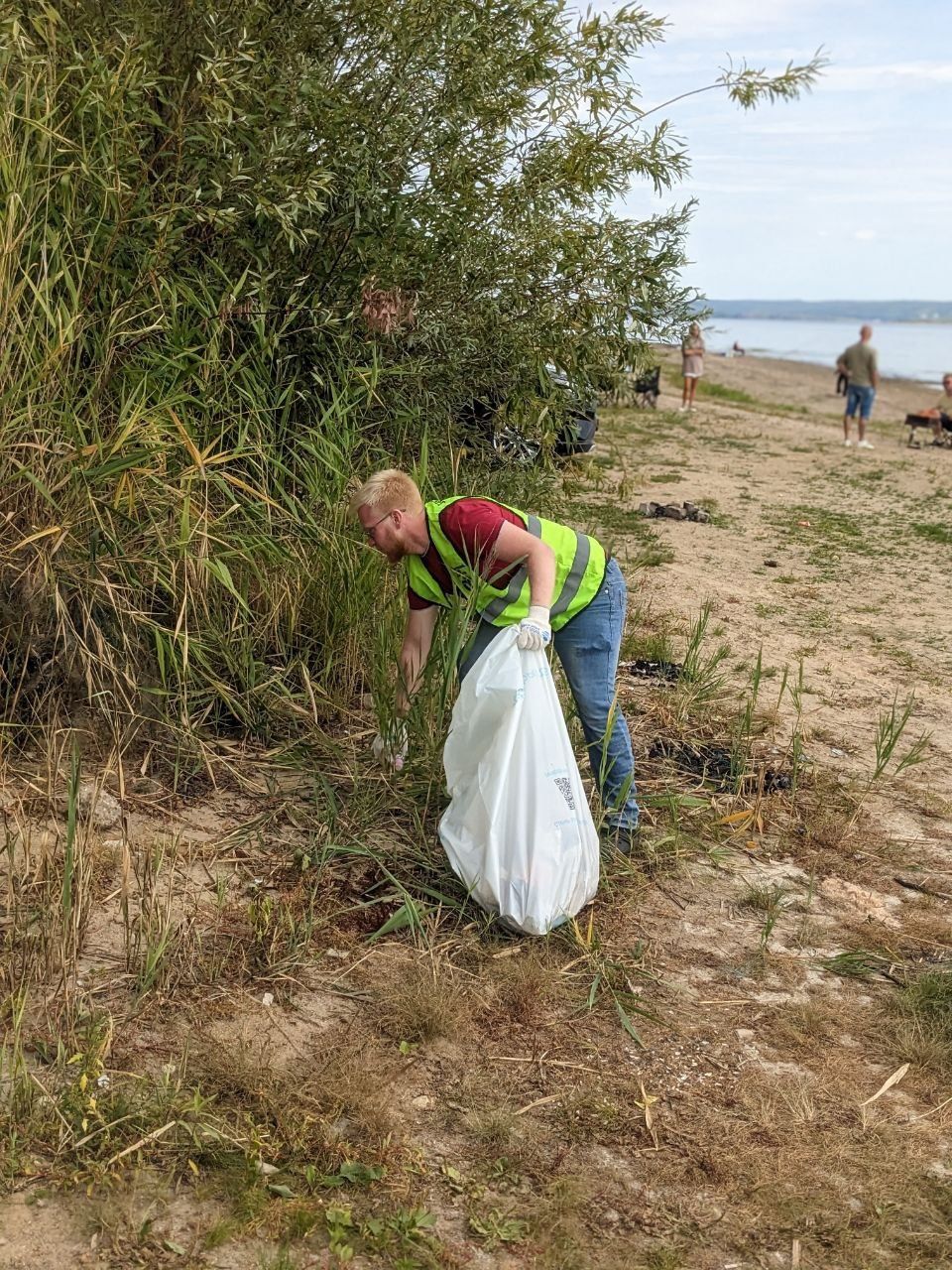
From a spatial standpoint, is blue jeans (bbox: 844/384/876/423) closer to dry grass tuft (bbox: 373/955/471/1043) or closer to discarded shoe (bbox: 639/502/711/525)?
discarded shoe (bbox: 639/502/711/525)

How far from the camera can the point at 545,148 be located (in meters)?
5.55

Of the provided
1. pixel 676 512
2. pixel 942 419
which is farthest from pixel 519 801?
pixel 942 419

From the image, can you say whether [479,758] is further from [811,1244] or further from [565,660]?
[811,1244]

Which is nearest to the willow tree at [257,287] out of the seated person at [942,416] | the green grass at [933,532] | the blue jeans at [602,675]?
the blue jeans at [602,675]

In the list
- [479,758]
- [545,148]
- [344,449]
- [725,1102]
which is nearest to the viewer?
[725,1102]

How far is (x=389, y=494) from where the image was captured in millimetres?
3730

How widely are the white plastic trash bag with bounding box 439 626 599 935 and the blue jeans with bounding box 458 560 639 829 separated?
13.5 inches

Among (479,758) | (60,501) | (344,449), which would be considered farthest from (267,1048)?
(344,449)

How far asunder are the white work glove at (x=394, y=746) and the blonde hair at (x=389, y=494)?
2.42 ft

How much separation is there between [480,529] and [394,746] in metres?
0.84

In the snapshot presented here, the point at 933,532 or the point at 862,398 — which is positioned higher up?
the point at 862,398

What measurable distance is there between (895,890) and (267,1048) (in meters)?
2.12

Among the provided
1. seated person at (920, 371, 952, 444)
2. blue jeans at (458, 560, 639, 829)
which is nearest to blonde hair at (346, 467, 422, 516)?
blue jeans at (458, 560, 639, 829)

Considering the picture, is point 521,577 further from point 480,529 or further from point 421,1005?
point 421,1005
